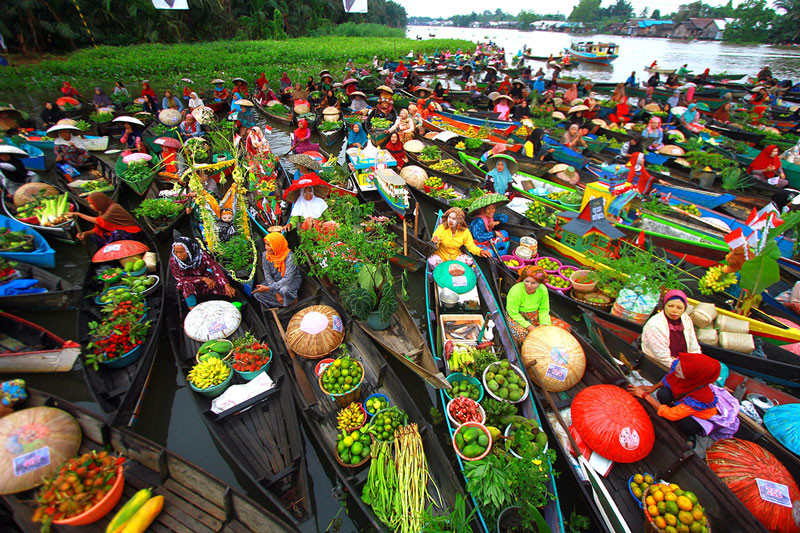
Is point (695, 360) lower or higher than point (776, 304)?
higher

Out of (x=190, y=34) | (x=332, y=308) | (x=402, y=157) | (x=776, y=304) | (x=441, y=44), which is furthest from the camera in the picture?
(x=441, y=44)

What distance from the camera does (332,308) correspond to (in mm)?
6660

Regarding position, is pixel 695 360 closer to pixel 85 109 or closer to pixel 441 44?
pixel 85 109

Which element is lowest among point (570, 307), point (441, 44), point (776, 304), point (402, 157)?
point (570, 307)

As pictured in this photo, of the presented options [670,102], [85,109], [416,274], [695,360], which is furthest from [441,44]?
[695,360]

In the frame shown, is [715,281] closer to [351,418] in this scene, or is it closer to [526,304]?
[526,304]

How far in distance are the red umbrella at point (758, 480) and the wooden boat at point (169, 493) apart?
5.55 m

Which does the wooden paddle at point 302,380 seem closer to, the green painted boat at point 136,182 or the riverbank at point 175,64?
the green painted boat at point 136,182

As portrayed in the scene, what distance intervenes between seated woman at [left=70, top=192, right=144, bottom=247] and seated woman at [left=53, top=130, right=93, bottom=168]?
6.49 meters

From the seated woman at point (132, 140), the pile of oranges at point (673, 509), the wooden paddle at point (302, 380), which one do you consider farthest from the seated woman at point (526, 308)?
the seated woman at point (132, 140)

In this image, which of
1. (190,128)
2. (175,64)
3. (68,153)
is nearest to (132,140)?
(68,153)

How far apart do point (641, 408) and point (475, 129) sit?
1470 centimetres

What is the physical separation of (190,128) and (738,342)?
61.8ft

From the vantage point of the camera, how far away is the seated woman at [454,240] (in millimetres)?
7695
